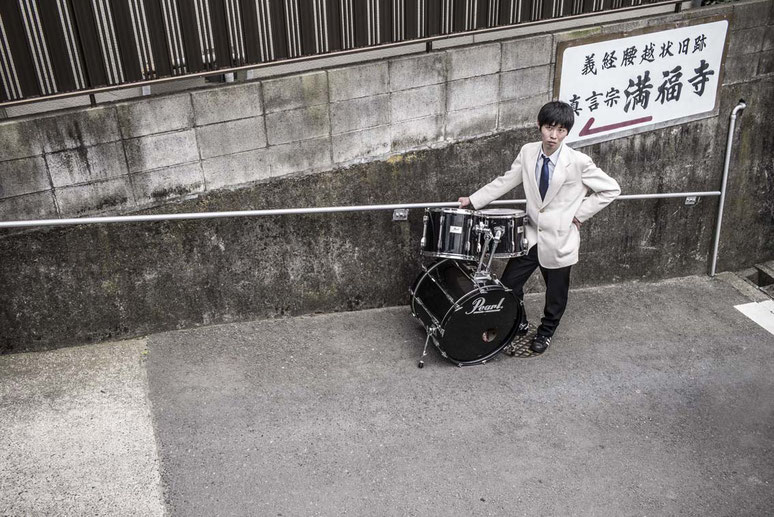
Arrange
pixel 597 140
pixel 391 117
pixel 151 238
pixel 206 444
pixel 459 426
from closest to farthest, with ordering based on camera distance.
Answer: pixel 206 444 < pixel 459 426 < pixel 151 238 < pixel 391 117 < pixel 597 140

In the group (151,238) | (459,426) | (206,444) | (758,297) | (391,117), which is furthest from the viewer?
(758,297)

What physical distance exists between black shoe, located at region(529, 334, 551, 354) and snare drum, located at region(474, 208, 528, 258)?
87 cm

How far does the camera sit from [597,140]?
6938 mm

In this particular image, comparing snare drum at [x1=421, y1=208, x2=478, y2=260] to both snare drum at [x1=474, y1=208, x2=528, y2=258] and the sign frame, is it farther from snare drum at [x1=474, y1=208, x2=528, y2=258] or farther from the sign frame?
the sign frame

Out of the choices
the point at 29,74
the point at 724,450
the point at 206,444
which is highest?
the point at 29,74

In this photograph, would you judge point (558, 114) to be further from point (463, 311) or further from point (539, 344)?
point (539, 344)

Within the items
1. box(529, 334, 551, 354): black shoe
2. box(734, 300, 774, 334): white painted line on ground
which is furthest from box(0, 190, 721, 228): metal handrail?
box(734, 300, 774, 334): white painted line on ground

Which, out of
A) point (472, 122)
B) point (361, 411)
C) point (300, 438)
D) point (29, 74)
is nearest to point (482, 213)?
point (472, 122)

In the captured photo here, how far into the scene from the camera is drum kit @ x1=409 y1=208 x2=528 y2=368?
217 inches

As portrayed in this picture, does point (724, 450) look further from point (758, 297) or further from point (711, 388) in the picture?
point (758, 297)

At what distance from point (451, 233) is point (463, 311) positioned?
610 millimetres

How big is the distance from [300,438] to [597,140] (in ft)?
13.3

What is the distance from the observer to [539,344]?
621 cm

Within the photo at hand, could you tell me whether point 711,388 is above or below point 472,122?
below
